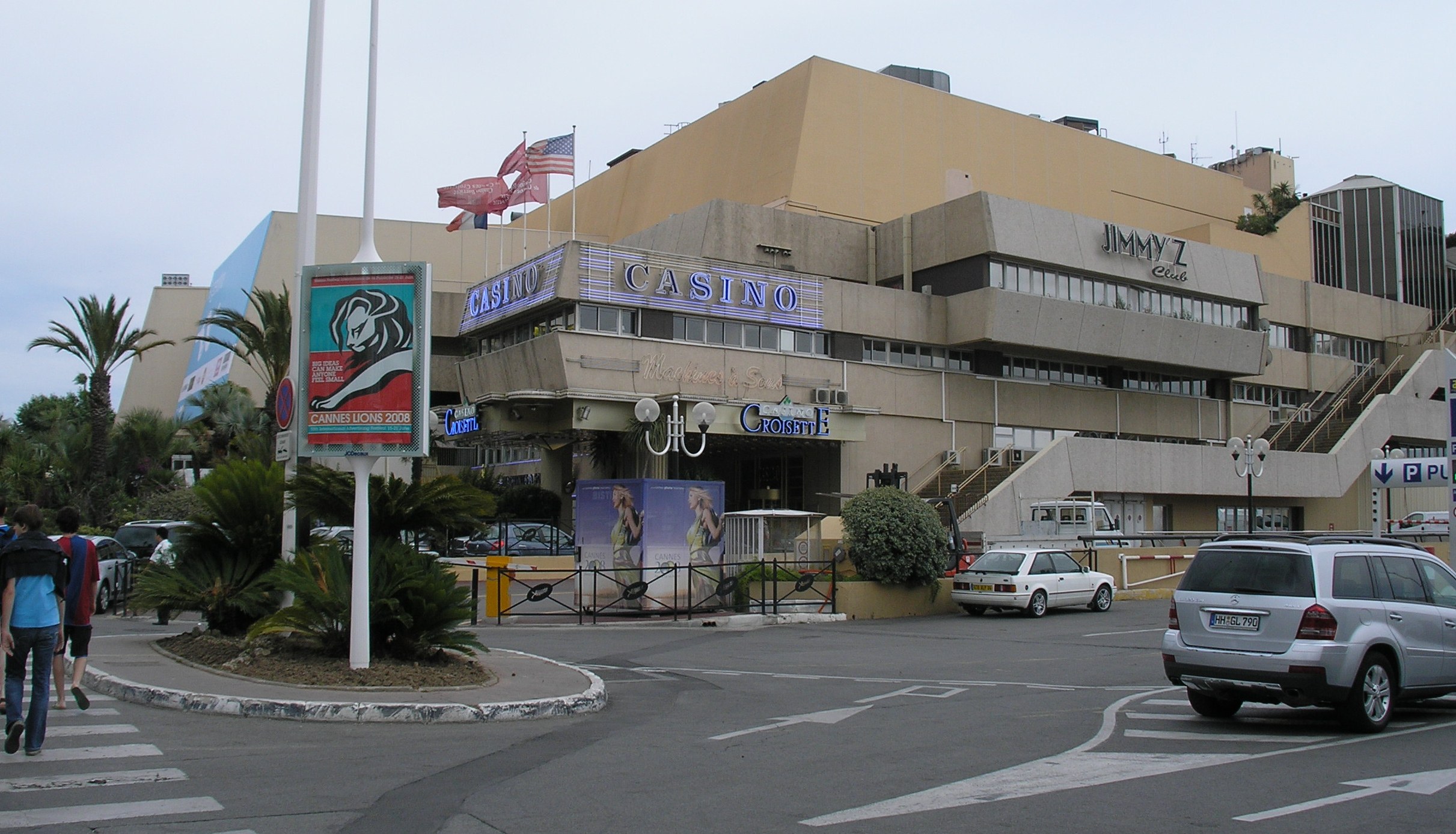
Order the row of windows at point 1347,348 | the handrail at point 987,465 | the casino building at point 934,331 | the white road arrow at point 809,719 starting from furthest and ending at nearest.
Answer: the row of windows at point 1347,348
the handrail at point 987,465
the casino building at point 934,331
the white road arrow at point 809,719

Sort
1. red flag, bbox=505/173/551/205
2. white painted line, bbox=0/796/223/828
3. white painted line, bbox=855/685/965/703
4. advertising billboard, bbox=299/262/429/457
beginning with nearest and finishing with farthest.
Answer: white painted line, bbox=0/796/223/828 < advertising billboard, bbox=299/262/429/457 < white painted line, bbox=855/685/965/703 < red flag, bbox=505/173/551/205

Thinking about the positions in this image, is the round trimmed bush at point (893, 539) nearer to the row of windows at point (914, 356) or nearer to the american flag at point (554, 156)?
the row of windows at point (914, 356)

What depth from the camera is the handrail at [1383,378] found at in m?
54.0

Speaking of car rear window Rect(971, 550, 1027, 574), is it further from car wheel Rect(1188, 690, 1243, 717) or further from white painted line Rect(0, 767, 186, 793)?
white painted line Rect(0, 767, 186, 793)

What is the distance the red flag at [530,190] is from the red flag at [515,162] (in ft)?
1.53

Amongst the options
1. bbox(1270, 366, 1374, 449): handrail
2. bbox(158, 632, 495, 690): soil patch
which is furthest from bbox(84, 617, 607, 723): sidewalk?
bbox(1270, 366, 1374, 449): handrail

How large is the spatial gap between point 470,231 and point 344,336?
172 feet

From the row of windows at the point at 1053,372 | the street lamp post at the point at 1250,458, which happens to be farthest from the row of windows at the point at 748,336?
the street lamp post at the point at 1250,458

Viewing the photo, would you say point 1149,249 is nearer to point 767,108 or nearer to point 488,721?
point 767,108

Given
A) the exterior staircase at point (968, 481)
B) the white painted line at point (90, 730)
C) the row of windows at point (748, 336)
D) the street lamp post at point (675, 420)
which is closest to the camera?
the white painted line at point (90, 730)

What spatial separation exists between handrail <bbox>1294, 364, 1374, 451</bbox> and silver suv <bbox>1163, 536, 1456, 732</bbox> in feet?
145

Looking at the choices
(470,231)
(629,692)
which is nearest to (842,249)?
(470,231)

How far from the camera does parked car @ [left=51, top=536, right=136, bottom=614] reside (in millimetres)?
23281

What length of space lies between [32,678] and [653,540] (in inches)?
655
